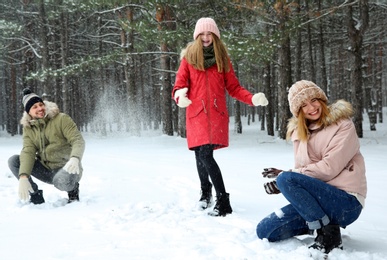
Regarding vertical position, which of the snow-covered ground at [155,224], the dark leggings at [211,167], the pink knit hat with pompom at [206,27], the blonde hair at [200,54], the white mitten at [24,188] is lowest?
the snow-covered ground at [155,224]

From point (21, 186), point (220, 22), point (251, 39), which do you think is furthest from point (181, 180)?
point (220, 22)

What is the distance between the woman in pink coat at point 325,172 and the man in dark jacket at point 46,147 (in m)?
2.46

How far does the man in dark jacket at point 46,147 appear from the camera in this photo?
3.96 metres

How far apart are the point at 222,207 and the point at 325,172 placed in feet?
4.28

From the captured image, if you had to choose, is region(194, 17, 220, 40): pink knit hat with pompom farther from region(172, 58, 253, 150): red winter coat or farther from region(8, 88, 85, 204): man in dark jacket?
region(8, 88, 85, 204): man in dark jacket

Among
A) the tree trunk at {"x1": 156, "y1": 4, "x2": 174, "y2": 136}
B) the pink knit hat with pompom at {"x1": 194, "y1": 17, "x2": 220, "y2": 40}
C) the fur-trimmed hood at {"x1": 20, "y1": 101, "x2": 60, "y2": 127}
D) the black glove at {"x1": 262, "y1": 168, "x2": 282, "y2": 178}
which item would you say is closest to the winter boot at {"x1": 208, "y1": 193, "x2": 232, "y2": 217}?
the black glove at {"x1": 262, "y1": 168, "x2": 282, "y2": 178}

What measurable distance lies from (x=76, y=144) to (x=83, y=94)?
109ft

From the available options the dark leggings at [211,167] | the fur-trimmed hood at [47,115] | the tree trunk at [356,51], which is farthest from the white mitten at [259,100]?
the tree trunk at [356,51]

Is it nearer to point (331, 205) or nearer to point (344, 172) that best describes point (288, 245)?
point (331, 205)

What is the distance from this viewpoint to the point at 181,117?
44.5 ft

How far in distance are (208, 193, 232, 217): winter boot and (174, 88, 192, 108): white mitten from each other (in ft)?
3.16

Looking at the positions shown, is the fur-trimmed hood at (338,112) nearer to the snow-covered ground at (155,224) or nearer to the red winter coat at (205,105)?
the snow-covered ground at (155,224)

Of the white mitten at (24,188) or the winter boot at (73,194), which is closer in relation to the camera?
the white mitten at (24,188)

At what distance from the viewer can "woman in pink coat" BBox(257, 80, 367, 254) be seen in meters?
2.38
